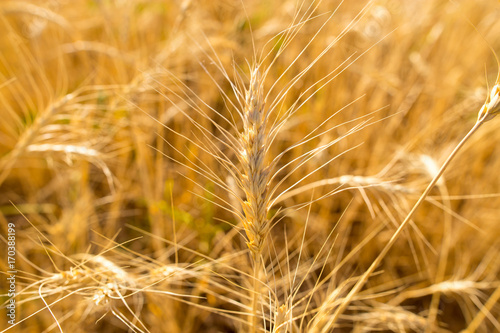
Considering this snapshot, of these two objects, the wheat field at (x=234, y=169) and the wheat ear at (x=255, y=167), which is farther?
the wheat field at (x=234, y=169)

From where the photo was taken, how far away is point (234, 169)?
137 cm

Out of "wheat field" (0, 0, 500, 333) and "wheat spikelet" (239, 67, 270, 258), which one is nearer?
"wheat spikelet" (239, 67, 270, 258)

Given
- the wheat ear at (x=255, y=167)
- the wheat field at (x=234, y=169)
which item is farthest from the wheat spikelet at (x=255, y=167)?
the wheat field at (x=234, y=169)

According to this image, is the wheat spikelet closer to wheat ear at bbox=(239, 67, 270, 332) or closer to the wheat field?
wheat ear at bbox=(239, 67, 270, 332)

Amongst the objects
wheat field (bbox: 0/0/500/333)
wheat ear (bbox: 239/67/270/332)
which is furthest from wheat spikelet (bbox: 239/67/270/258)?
wheat field (bbox: 0/0/500/333)

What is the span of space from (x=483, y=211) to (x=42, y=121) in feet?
4.77

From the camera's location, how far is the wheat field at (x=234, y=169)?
3.56 feet

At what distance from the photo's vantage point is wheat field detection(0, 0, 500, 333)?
3.56 ft

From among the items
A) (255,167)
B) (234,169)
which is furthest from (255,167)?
(234,169)

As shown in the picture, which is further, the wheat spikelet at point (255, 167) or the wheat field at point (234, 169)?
the wheat field at point (234, 169)

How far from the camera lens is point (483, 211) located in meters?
1.40

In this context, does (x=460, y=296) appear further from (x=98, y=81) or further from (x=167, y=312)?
(x=98, y=81)

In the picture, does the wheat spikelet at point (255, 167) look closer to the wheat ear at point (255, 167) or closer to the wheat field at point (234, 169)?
the wheat ear at point (255, 167)

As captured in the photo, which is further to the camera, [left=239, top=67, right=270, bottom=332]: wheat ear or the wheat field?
the wheat field
